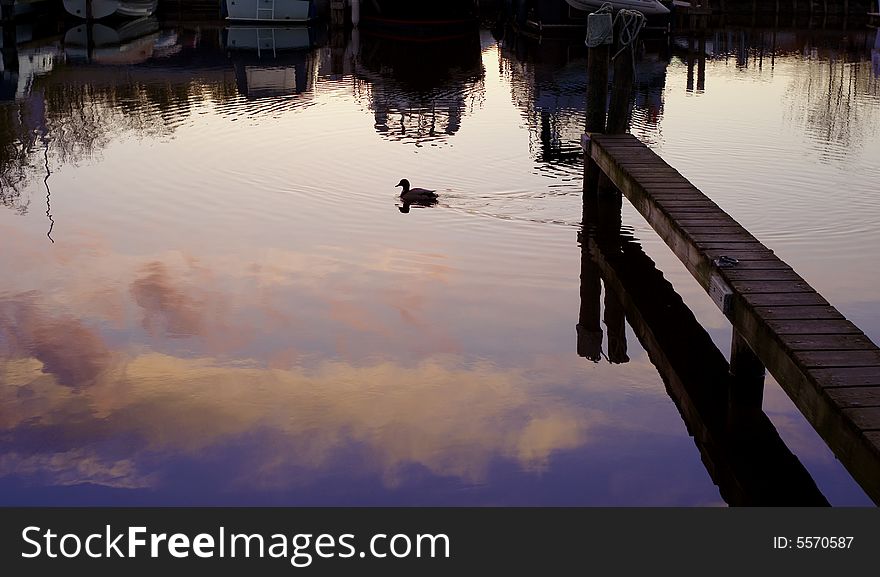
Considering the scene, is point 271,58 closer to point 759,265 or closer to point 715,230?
point 715,230

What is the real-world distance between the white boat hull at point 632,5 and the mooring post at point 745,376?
32.6 metres

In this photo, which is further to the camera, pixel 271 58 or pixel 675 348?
pixel 271 58

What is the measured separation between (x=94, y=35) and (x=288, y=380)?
3547cm

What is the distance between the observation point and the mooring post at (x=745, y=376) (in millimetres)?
8883

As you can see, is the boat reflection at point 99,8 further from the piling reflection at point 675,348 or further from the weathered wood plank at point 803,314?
the weathered wood plank at point 803,314

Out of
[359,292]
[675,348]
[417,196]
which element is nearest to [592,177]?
[417,196]

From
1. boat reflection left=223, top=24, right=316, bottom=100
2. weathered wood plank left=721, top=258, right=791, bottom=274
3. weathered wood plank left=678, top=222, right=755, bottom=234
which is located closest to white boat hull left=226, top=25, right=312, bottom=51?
boat reflection left=223, top=24, right=316, bottom=100

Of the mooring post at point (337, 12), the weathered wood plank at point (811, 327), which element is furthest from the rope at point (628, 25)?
the mooring post at point (337, 12)

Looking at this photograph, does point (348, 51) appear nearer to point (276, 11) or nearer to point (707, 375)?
point (276, 11)

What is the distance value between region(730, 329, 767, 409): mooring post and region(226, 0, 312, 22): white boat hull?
4025cm

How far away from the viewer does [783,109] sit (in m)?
25.2

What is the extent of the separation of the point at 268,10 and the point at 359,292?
36914 mm

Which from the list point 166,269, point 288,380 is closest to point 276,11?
point 166,269

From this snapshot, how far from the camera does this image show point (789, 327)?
7.87 metres
